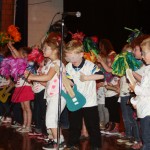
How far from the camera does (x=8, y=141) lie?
4.72 m

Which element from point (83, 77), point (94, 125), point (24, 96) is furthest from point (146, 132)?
point (24, 96)

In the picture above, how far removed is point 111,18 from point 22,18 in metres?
2.16

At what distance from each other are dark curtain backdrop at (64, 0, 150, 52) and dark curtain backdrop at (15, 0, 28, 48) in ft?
3.37

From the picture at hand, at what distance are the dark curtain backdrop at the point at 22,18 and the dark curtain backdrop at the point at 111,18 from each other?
103 centimetres

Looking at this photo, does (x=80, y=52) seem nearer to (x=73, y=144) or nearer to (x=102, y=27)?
(x=73, y=144)

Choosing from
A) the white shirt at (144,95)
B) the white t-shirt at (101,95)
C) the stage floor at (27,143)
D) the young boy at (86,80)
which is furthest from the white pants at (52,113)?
the white t-shirt at (101,95)

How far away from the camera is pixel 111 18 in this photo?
814 centimetres

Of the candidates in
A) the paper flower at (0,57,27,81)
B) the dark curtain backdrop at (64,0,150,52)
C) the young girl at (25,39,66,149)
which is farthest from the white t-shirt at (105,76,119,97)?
the dark curtain backdrop at (64,0,150,52)

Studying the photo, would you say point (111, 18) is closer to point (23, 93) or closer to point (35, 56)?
point (23, 93)

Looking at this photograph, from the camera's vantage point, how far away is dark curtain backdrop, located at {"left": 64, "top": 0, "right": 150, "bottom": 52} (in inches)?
306

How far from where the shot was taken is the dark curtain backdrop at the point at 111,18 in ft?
25.5

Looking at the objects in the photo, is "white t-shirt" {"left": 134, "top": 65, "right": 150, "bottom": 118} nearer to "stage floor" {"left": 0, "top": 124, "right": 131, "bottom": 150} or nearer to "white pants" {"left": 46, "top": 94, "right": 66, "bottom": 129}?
"white pants" {"left": 46, "top": 94, "right": 66, "bottom": 129}

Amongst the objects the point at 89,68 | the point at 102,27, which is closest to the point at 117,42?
the point at 102,27

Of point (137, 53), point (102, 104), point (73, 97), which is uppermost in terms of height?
point (137, 53)
